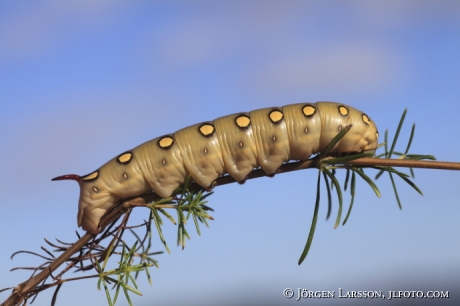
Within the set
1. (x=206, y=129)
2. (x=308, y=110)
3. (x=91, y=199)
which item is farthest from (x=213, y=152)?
(x=91, y=199)

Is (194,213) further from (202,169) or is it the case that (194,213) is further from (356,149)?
(356,149)

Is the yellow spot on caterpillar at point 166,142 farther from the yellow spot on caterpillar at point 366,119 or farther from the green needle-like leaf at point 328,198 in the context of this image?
the yellow spot on caterpillar at point 366,119

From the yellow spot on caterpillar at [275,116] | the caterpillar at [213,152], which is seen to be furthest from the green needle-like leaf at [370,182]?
the yellow spot on caterpillar at [275,116]

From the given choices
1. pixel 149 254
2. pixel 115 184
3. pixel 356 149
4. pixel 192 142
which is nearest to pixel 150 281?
pixel 149 254

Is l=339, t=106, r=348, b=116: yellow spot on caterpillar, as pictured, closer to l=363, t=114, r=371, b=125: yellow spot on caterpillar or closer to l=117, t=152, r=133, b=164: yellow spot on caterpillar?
l=363, t=114, r=371, b=125: yellow spot on caterpillar

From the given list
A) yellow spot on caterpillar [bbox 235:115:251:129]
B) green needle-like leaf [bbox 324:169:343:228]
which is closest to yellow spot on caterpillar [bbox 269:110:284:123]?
yellow spot on caterpillar [bbox 235:115:251:129]

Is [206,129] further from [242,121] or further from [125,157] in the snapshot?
[125,157]

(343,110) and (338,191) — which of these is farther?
(343,110)

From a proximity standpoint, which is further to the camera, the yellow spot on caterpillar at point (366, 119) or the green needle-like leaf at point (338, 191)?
the yellow spot on caterpillar at point (366, 119)
